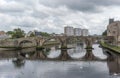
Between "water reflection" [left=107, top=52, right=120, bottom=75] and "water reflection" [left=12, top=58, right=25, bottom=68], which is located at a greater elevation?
"water reflection" [left=12, top=58, right=25, bottom=68]

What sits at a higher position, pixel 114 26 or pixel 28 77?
pixel 114 26

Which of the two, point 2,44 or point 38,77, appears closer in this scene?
point 38,77

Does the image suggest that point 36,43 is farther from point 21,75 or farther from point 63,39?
point 21,75

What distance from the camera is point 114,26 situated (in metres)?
117

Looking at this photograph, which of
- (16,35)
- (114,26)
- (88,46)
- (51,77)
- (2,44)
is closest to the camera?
(51,77)

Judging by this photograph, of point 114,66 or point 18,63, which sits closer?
point 114,66

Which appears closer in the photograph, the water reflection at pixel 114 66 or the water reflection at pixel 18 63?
the water reflection at pixel 114 66

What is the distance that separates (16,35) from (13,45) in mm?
29213

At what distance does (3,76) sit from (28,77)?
3.47 meters

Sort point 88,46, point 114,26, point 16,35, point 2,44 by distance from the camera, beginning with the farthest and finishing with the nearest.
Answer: point 16,35 → point 114,26 → point 2,44 → point 88,46

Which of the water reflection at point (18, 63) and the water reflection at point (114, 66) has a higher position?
the water reflection at point (18, 63)

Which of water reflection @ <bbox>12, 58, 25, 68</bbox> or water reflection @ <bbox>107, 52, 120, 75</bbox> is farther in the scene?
water reflection @ <bbox>12, 58, 25, 68</bbox>

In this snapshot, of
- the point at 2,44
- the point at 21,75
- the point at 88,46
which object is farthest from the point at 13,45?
the point at 21,75

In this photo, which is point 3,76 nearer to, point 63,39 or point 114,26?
point 63,39
